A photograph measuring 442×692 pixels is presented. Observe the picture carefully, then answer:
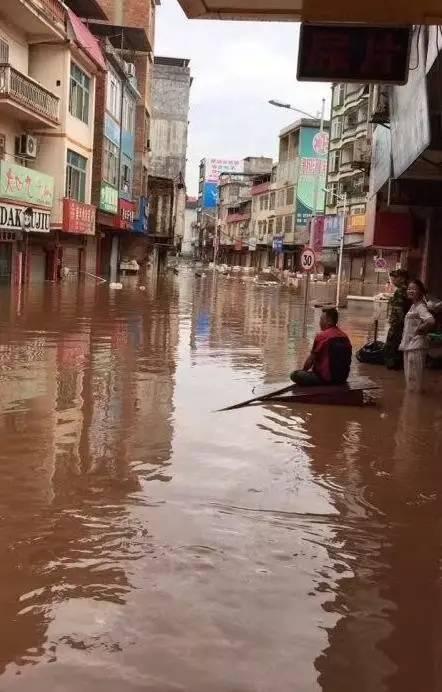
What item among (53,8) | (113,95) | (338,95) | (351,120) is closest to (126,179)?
(113,95)

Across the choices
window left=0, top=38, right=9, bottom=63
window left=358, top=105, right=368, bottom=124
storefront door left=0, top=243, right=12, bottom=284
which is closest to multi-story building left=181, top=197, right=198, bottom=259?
window left=358, top=105, right=368, bottom=124

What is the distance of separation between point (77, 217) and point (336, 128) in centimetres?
3809

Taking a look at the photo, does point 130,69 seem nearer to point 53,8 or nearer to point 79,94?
point 79,94

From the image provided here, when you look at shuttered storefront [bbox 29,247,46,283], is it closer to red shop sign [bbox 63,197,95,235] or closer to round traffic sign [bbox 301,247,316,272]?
red shop sign [bbox 63,197,95,235]

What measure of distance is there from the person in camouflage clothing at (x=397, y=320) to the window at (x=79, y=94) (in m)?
22.2

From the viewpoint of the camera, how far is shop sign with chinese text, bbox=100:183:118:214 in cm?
3606

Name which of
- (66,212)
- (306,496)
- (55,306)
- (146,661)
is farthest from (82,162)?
(146,661)

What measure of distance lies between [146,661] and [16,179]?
2405 cm

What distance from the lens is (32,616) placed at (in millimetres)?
3496

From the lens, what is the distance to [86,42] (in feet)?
102

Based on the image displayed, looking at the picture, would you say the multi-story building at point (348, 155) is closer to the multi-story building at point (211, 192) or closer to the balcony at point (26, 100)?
the balcony at point (26, 100)

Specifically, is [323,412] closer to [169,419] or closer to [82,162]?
[169,419]

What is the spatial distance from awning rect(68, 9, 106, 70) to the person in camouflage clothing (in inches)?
867

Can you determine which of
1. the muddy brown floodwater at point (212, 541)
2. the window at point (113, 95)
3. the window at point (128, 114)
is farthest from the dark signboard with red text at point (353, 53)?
the window at point (128, 114)
